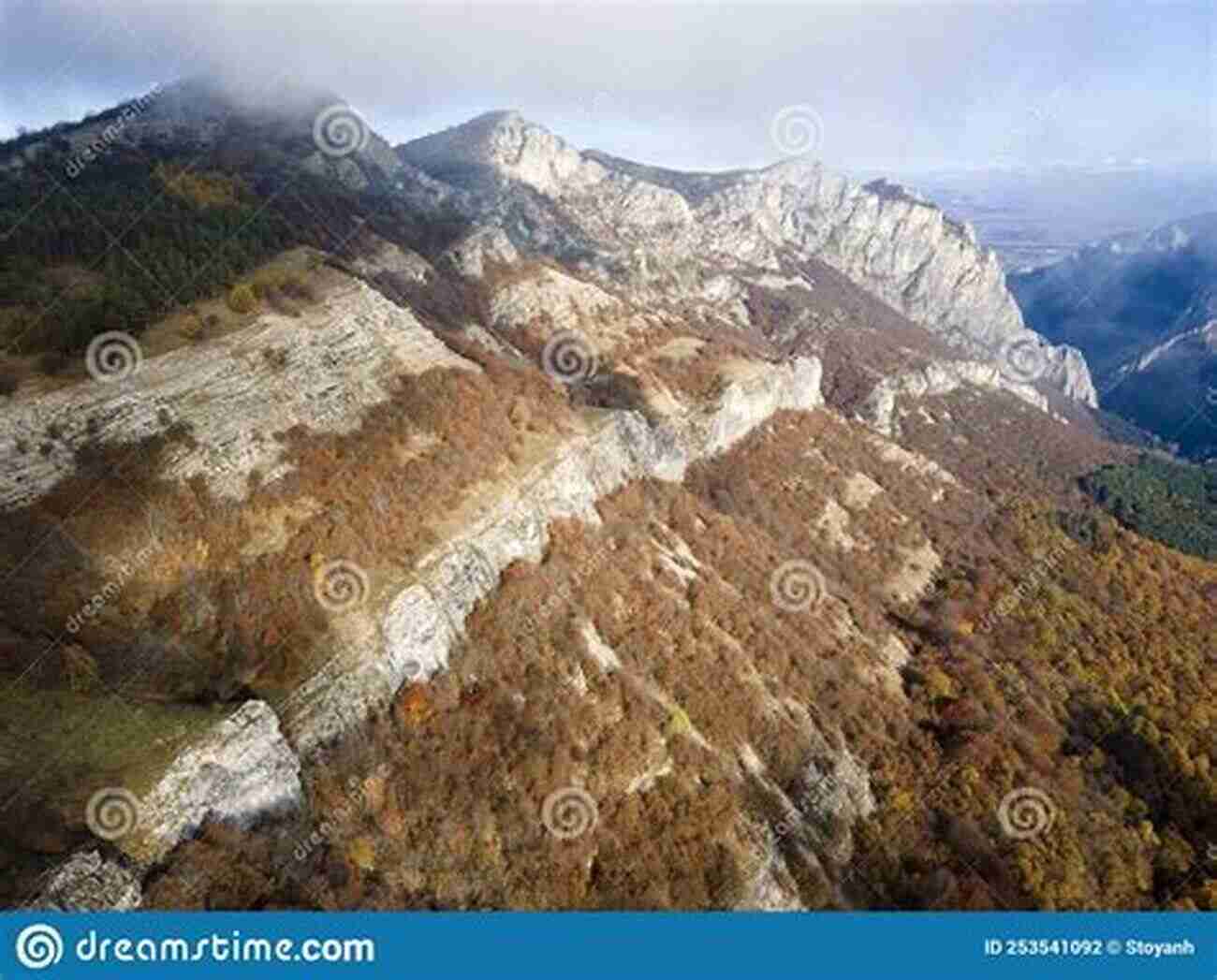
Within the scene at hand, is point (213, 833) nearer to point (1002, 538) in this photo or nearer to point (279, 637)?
point (279, 637)

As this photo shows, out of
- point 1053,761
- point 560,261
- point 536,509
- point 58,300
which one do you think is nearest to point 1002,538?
point 1053,761
